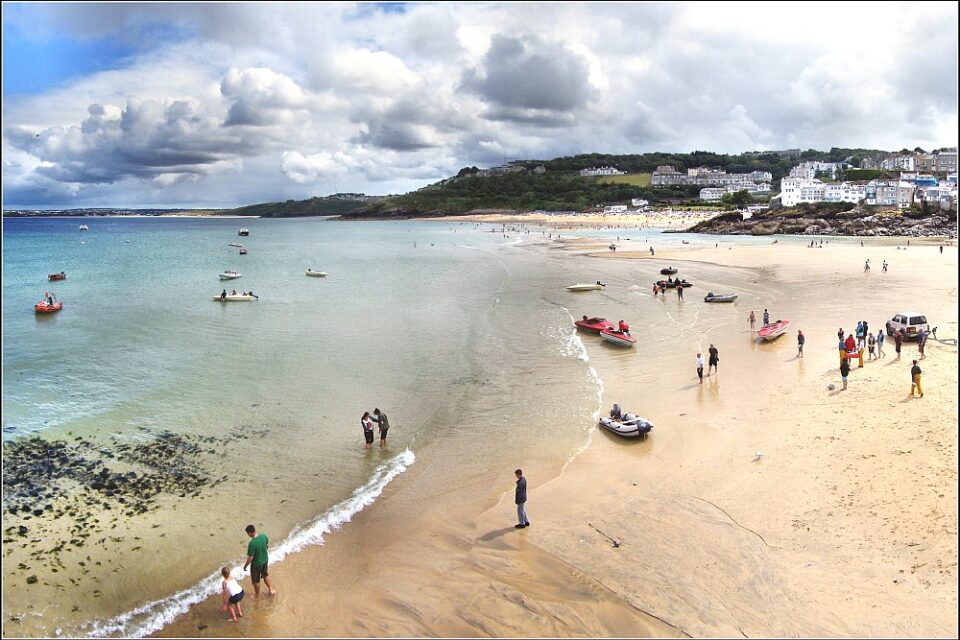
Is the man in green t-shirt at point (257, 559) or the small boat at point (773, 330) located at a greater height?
the small boat at point (773, 330)

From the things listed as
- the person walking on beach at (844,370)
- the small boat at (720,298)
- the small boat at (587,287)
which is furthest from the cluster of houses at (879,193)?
the person walking on beach at (844,370)

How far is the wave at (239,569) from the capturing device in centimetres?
1055

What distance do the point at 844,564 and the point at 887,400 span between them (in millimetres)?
9558

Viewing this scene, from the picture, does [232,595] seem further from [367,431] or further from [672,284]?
[672,284]

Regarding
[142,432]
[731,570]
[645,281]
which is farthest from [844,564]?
[645,281]

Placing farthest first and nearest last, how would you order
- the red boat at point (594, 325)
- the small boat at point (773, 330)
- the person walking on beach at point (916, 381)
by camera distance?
the red boat at point (594, 325)
the small boat at point (773, 330)
the person walking on beach at point (916, 381)

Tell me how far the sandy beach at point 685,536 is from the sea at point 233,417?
1.21 meters

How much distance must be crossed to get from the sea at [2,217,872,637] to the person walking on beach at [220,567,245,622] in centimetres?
103

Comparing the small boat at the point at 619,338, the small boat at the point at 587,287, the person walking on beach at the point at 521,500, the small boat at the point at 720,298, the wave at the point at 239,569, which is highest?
the small boat at the point at 587,287

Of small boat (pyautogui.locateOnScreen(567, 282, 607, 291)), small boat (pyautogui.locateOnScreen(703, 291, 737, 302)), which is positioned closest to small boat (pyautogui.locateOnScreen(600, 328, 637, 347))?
small boat (pyautogui.locateOnScreen(703, 291, 737, 302))

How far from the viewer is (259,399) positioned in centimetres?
2222

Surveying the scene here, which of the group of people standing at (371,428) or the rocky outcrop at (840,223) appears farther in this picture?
the rocky outcrop at (840,223)

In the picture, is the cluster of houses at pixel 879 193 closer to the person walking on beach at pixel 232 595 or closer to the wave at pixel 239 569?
the wave at pixel 239 569

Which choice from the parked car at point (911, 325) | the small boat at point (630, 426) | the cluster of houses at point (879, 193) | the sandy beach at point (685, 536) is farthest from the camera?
the cluster of houses at point (879, 193)
